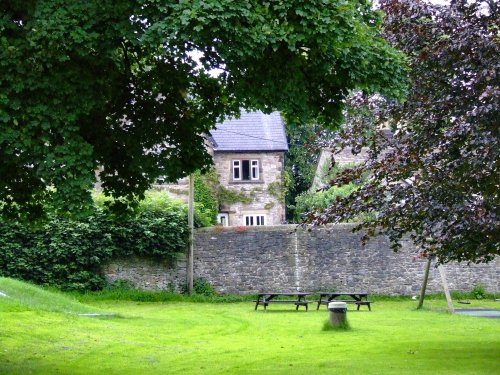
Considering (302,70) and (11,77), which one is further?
(302,70)

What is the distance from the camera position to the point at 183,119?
12.2m

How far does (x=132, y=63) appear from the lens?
1174 cm

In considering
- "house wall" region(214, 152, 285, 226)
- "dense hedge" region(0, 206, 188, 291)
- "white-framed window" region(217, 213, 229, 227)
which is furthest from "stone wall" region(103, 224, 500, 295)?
"house wall" region(214, 152, 285, 226)

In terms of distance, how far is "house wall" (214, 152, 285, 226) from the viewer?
43438mm

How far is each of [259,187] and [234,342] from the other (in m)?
27.1

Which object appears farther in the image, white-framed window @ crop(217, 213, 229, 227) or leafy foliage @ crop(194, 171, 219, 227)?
white-framed window @ crop(217, 213, 229, 227)

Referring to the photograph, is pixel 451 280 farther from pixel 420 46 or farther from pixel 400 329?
pixel 420 46

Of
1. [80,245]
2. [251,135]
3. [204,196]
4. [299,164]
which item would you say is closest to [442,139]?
[80,245]

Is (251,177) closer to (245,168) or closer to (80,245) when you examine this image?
(245,168)

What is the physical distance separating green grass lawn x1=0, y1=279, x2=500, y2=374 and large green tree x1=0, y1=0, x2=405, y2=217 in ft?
10.8

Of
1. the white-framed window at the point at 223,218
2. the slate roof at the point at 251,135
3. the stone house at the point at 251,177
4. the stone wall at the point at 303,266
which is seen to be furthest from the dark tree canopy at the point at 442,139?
the slate roof at the point at 251,135

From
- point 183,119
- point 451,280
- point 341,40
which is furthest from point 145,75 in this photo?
point 451,280

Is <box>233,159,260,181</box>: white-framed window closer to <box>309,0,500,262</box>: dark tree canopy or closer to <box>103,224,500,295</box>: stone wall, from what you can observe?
<box>103,224,500,295</box>: stone wall

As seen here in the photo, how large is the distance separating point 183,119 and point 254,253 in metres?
20.2
